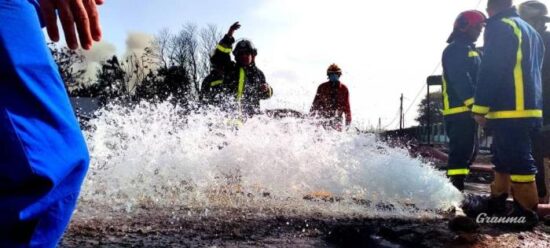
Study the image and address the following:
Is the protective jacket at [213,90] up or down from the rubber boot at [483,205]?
up

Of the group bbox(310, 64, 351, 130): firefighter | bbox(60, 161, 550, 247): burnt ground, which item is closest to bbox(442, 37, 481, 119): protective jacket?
bbox(60, 161, 550, 247): burnt ground

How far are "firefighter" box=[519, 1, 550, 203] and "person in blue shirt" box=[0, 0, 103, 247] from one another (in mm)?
5061

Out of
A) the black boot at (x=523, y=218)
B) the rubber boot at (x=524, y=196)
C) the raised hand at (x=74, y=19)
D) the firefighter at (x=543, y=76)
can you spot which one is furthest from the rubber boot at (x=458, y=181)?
the raised hand at (x=74, y=19)

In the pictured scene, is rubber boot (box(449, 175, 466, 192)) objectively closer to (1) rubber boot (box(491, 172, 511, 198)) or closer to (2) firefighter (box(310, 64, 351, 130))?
(1) rubber boot (box(491, 172, 511, 198))

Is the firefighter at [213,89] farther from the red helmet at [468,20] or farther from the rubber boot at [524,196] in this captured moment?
the rubber boot at [524,196]

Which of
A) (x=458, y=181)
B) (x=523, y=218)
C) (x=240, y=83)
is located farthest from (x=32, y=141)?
(x=240, y=83)

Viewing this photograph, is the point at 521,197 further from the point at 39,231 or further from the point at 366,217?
the point at 39,231

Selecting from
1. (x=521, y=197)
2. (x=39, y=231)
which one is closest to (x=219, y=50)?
(x=521, y=197)

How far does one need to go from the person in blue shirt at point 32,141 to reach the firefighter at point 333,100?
266 inches

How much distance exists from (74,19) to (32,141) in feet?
1.56

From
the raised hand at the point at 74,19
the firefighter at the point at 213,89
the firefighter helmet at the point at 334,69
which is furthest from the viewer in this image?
the firefighter helmet at the point at 334,69

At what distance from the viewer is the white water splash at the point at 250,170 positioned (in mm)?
4320

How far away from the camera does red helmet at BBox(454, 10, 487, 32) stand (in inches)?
203

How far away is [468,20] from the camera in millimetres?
5172
